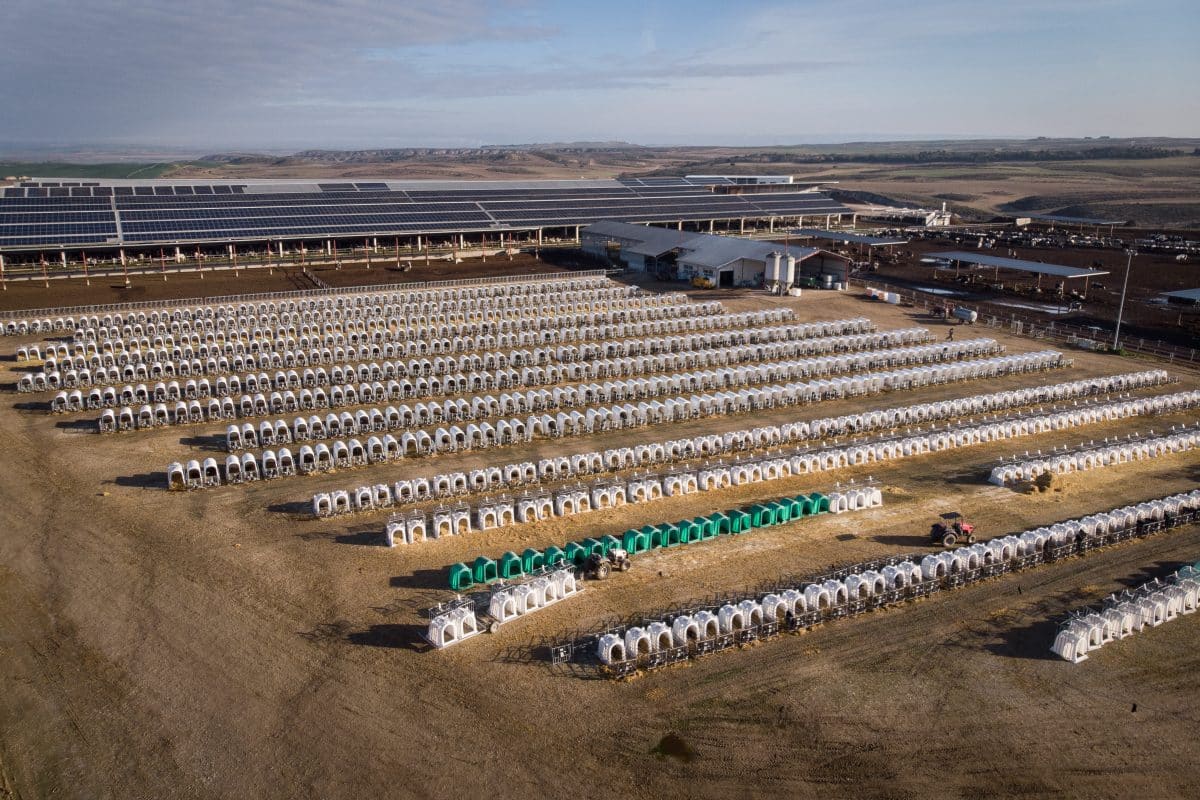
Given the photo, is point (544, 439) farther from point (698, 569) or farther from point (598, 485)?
point (698, 569)

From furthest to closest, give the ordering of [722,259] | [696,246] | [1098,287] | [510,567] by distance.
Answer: [696,246] < [1098,287] < [722,259] < [510,567]

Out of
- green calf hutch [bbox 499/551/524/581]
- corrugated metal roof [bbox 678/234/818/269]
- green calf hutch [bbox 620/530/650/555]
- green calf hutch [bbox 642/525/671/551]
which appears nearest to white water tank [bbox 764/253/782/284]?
corrugated metal roof [bbox 678/234/818/269]

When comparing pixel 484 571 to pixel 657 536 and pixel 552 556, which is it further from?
pixel 657 536

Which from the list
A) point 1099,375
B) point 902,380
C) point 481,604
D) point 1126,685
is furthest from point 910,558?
point 1099,375

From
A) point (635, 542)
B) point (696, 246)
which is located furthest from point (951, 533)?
point (696, 246)

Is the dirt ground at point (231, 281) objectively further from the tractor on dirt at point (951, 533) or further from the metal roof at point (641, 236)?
the tractor on dirt at point (951, 533)

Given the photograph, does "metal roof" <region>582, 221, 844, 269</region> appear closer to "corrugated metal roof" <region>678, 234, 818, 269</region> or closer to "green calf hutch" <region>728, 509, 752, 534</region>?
→ "corrugated metal roof" <region>678, 234, 818, 269</region>
